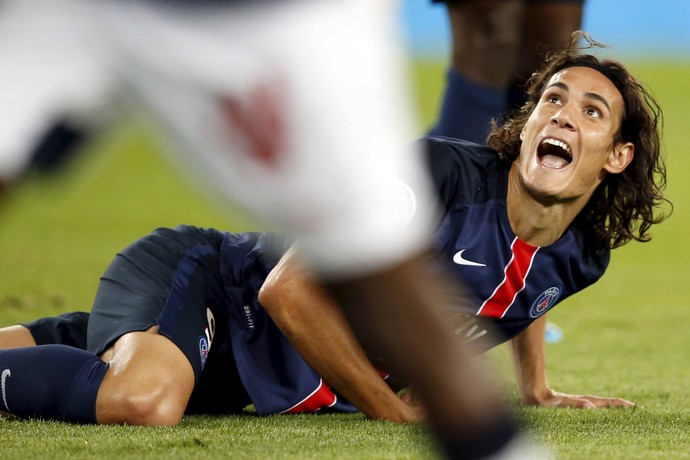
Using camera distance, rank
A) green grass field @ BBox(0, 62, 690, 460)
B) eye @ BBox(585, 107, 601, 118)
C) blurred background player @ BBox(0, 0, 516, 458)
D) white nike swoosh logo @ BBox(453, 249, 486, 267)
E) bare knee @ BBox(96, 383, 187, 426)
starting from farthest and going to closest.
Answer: eye @ BBox(585, 107, 601, 118) < white nike swoosh logo @ BBox(453, 249, 486, 267) < bare knee @ BBox(96, 383, 187, 426) < green grass field @ BBox(0, 62, 690, 460) < blurred background player @ BBox(0, 0, 516, 458)

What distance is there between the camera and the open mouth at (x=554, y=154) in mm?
2449

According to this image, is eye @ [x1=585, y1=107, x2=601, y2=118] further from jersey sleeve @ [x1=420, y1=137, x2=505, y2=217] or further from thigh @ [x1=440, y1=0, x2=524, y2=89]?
thigh @ [x1=440, y1=0, x2=524, y2=89]

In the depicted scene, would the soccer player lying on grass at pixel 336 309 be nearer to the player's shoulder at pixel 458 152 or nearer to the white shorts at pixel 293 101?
the player's shoulder at pixel 458 152

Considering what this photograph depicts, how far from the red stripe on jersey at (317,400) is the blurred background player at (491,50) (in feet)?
4.12

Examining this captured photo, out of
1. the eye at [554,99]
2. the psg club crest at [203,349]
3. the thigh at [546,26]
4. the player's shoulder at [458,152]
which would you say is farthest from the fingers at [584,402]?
the thigh at [546,26]

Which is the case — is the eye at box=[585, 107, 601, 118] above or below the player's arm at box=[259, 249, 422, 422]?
above

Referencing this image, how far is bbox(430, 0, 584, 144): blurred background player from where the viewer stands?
3557mm

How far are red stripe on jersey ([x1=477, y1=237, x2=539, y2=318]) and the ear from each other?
0.92ft

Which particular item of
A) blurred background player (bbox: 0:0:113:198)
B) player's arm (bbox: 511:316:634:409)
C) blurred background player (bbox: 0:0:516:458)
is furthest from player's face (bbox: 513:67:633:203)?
blurred background player (bbox: 0:0:113:198)

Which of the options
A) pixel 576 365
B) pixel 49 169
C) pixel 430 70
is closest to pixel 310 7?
pixel 49 169

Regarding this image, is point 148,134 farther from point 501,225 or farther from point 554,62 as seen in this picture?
point 554,62

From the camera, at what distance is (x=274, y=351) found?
258 centimetres

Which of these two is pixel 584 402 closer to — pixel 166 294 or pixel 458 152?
pixel 458 152

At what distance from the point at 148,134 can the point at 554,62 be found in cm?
160
